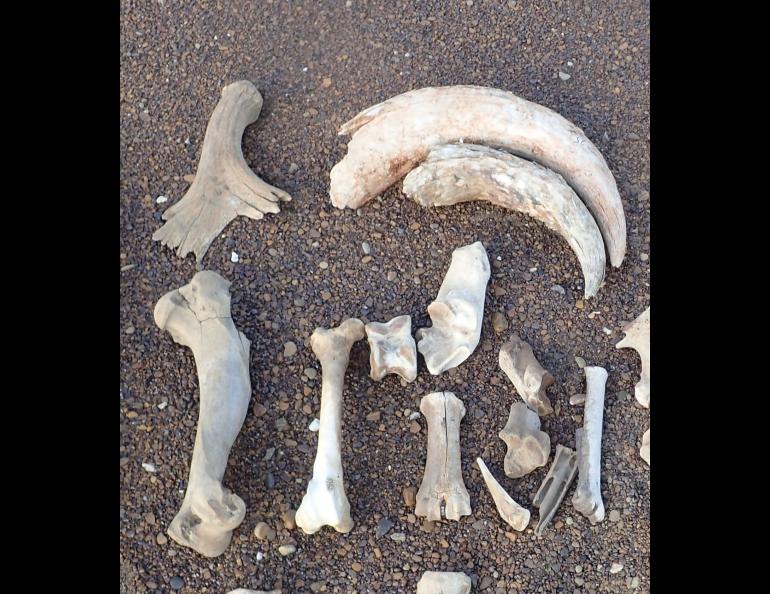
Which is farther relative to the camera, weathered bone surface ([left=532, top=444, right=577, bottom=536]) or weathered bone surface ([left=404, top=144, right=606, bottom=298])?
weathered bone surface ([left=404, top=144, right=606, bottom=298])

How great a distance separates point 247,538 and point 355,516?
35 centimetres

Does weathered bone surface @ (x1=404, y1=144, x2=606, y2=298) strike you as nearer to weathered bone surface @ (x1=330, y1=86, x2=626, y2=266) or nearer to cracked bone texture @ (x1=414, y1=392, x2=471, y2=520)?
weathered bone surface @ (x1=330, y1=86, x2=626, y2=266)

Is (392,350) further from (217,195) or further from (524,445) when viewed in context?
(217,195)

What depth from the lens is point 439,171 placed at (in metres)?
2.66

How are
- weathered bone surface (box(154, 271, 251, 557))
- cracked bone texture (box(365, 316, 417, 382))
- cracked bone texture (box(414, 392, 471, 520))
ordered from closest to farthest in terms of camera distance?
weathered bone surface (box(154, 271, 251, 557)), cracked bone texture (box(414, 392, 471, 520)), cracked bone texture (box(365, 316, 417, 382))

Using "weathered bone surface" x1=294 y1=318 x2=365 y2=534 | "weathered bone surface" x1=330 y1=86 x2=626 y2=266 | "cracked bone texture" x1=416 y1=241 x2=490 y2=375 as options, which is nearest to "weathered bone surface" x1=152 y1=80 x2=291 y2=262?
"weathered bone surface" x1=330 y1=86 x2=626 y2=266

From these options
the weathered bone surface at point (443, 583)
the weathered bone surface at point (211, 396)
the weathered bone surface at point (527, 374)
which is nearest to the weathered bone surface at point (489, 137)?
the weathered bone surface at point (527, 374)

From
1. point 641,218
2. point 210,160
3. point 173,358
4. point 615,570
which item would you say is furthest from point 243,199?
point 615,570

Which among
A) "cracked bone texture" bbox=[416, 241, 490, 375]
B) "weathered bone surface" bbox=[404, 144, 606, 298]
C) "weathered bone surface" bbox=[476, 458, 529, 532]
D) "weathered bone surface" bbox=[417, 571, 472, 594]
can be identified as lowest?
"weathered bone surface" bbox=[417, 571, 472, 594]

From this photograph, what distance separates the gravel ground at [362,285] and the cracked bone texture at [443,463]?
53 millimetres

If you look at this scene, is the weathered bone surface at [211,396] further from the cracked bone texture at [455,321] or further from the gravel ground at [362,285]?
the cracked bone texture at [455,321]

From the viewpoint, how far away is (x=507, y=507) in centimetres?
245

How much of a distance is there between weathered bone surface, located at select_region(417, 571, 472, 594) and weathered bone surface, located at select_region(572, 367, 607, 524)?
1.49ft

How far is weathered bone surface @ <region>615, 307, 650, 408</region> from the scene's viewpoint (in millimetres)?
2615
